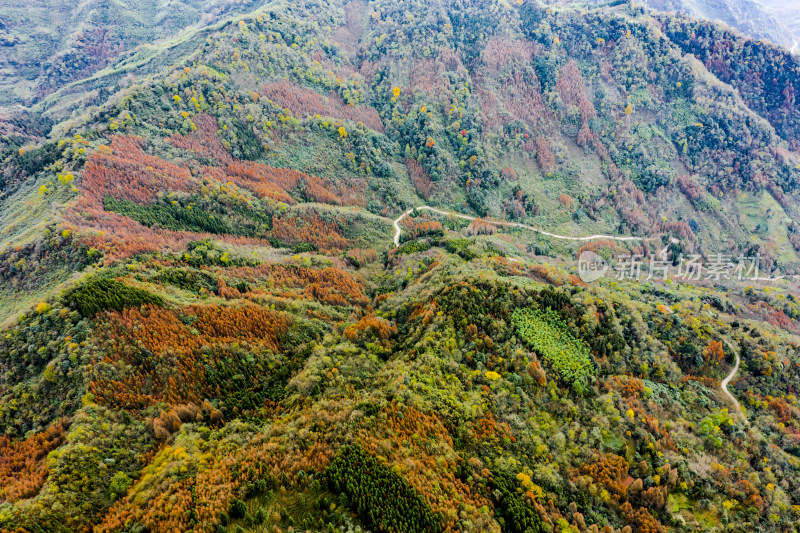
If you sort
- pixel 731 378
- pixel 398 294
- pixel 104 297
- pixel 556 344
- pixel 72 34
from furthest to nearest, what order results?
pixel 72 34 < pixel 398 294 < pixel 731 378 < pixel 556 344 < pixel 104 297

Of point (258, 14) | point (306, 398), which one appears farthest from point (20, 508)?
point (258, 14)

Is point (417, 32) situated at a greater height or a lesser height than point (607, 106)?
greater

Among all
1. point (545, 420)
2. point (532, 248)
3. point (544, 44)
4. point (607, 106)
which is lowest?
point (532, 248)

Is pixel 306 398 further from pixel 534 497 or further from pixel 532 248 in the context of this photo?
pixel 532 248

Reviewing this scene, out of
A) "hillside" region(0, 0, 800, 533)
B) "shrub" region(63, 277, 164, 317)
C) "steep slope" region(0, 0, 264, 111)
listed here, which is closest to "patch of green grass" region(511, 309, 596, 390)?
"hillside" region(0, 0, 800, 533)

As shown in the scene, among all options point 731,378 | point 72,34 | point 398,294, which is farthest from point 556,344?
point 72,34

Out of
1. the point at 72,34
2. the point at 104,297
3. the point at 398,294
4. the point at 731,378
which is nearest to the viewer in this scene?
the point at 104,297

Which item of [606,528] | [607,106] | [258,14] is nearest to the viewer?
[606,528]

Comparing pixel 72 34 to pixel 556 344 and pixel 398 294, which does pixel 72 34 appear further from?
pixel 556 344
